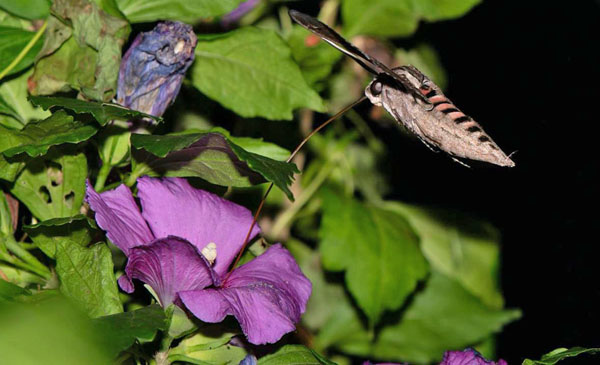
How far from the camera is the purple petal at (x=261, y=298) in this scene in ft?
1.67

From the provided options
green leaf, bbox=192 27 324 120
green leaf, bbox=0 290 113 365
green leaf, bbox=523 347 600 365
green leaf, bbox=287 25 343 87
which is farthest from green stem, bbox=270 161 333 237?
green leaf, bbox=0 290 113 365

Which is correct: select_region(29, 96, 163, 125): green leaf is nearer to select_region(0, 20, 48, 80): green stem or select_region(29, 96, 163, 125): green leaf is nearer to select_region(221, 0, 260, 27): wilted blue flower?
select_region(0, 20, 48, 80): green stem

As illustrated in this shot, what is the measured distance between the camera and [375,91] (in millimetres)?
558

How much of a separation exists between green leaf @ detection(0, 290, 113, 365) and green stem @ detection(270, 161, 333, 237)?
66cm

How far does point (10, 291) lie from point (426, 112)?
11.6 inches

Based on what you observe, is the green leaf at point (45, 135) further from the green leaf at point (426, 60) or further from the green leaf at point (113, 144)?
the green leaf at point (426, 60)

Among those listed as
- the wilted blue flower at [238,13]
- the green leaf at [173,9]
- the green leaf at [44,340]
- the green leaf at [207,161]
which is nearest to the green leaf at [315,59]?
the wilted blue flower at [238,13]

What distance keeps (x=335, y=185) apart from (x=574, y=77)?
391 mm

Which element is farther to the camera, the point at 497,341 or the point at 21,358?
the point at 497,341

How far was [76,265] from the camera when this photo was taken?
1.71ft

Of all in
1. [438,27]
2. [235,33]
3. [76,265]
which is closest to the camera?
[76,265]

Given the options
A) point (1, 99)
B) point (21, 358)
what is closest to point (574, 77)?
point (1, 99)

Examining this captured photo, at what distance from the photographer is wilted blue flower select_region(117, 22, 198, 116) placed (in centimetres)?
60

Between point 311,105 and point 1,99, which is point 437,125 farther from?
point 1,99
